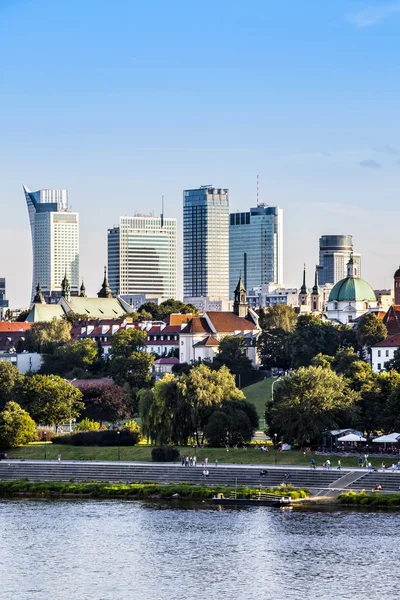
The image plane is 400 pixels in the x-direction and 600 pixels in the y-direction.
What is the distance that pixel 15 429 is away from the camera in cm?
11456

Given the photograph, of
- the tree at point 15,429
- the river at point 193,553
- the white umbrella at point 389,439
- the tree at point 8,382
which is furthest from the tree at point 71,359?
the river at point 193,553

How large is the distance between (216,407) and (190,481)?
15.1 metres

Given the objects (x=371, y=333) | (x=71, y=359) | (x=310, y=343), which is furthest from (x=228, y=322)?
(x=310, y=343)

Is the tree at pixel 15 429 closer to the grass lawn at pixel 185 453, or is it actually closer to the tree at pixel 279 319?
the grass lawn at pixel 185 453

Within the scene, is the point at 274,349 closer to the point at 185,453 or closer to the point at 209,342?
the point at 209,342

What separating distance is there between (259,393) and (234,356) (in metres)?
18.1

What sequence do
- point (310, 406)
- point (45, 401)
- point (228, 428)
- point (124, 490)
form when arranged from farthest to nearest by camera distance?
point (45, 401) → point (228, 428) → point (310, 406) → point (124, 490)

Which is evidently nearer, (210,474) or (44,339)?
(210,474)

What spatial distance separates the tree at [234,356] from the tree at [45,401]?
1354 inches

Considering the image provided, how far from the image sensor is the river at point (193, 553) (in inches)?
2542

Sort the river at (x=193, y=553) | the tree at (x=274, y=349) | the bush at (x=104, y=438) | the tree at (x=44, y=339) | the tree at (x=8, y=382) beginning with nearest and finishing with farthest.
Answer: the river at (x=193, y=553) < the bush at (x=104, y=438) < the tree at (x=8, y=382) < the tree at (x=274, y=349) < the tree at (x=44, y=339)

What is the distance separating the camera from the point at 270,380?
155 m

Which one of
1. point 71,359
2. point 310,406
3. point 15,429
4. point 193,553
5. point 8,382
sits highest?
point 71,359

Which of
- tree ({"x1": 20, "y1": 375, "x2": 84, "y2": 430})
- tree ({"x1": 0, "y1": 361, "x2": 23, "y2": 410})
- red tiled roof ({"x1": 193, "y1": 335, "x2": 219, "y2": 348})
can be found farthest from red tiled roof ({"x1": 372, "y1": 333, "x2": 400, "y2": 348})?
tree ({"x1": 20, "y1": 375, "x2": 84, "y2": 430})
